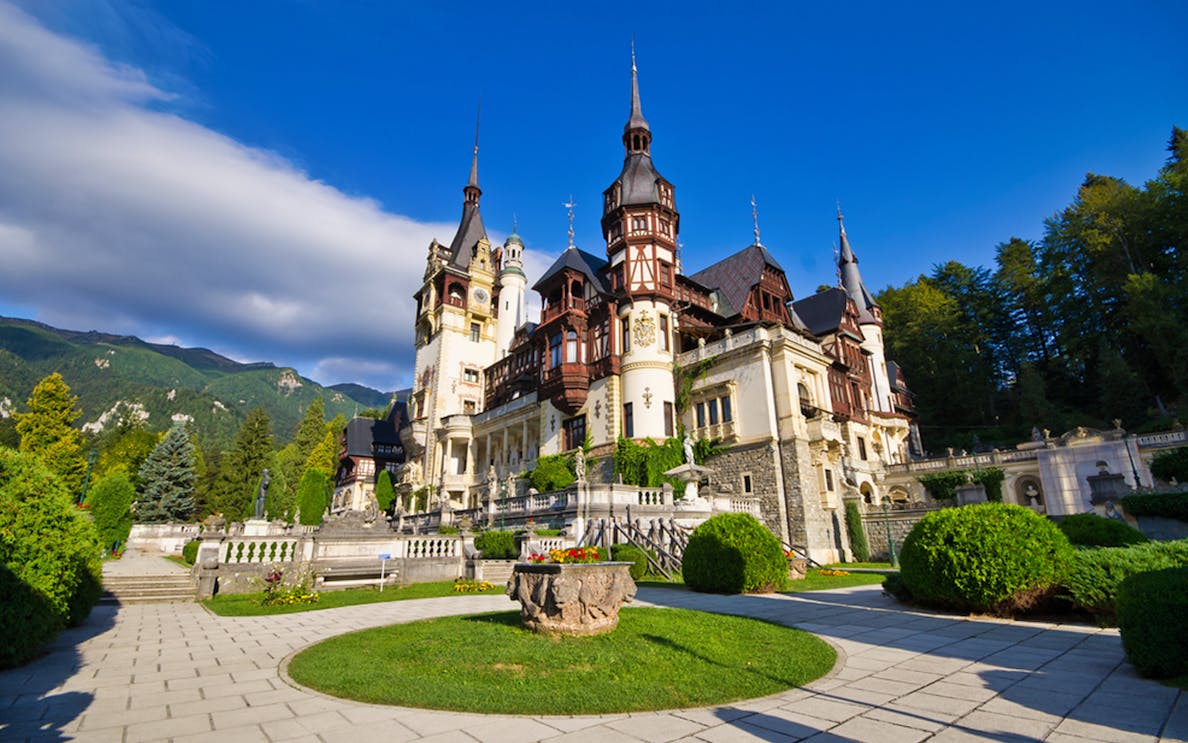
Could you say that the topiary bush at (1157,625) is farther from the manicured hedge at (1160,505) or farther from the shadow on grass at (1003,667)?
the manicured hedge at (1160,505)

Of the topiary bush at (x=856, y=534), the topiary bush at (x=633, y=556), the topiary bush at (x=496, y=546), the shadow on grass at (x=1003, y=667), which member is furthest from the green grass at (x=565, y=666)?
the topiary bush at (x=856, y=534)

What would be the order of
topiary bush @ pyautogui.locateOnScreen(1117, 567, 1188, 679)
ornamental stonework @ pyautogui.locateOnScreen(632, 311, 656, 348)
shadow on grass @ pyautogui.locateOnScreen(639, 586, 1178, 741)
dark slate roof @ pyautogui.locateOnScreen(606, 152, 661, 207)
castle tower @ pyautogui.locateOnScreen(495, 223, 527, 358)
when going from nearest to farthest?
shadow on grass @ pyautogui.locateOnScreen(639, 586, 1178, 741)
topiary bush @ pyautogui.locateOnScreen(1117, 567, 1188, 679)
ornamental stonework @ pyautogui.locateOnScreen(632, 311, 656, 348)
dark slate roof @ pyautogui.locateOnScreen(606, 152, 661, 207)
castle tower @ pyautogui.locateOnScreen(495, 223, 527, 358)

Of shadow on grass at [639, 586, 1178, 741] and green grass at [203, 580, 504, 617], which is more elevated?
shadow on grass at [639, 586, 1178, 741]

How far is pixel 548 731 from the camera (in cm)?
452

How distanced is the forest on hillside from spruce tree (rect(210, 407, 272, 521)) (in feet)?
226

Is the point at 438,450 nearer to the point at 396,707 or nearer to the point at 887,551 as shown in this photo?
the point at 887,551

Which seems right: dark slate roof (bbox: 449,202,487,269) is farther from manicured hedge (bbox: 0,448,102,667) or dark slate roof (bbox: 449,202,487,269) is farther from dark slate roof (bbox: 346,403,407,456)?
manicured hedge (bbox: 0,448,102,667)

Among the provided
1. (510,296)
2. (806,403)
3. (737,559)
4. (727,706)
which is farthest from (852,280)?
(727,706)

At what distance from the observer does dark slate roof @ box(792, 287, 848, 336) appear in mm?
40125

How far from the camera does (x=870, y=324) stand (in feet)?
151

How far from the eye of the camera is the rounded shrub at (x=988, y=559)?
9.50 m

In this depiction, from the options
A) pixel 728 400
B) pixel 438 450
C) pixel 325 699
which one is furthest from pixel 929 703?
pixel 438 450

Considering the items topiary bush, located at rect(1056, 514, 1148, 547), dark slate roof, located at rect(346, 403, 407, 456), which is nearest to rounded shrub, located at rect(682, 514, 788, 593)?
Answer: topiary bush, located at rect(1056, 514, 1148, 547)

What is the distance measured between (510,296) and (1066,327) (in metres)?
51.7
